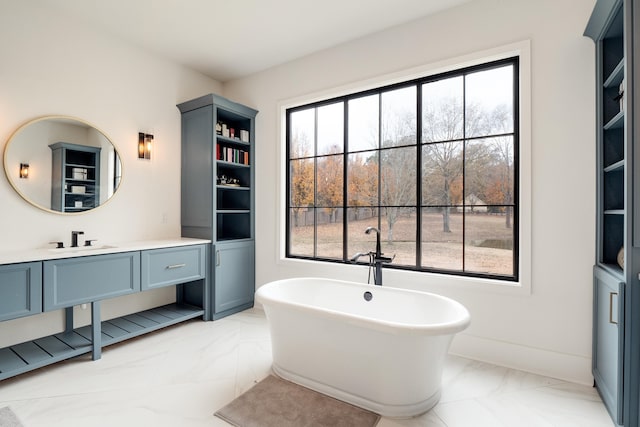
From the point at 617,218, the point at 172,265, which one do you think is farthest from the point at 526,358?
the point at 172,265

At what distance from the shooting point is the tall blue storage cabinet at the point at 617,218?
1.57 meters

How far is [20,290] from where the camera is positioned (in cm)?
207

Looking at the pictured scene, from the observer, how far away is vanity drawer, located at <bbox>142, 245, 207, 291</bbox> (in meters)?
2.81

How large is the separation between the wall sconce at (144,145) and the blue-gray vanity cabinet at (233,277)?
1.19 metres

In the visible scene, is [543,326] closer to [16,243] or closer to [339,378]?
[339,378]

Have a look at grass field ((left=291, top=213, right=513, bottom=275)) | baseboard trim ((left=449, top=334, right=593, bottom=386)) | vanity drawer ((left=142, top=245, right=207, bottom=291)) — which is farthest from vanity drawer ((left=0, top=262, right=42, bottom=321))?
baseboard trim ((left=449, top=334, right=593, bottom=386))

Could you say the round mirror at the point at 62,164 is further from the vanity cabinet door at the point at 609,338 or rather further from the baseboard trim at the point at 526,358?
the vanity cabinet door at the point at 609,338

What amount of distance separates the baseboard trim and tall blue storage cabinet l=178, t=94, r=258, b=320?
2.29 meters

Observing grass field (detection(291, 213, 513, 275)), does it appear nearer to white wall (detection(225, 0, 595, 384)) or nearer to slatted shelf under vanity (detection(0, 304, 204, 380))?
white wall (detection(225, 0, 595, 384))

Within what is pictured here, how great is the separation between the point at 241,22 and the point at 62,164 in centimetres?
198

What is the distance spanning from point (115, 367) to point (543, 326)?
3111 millimetres

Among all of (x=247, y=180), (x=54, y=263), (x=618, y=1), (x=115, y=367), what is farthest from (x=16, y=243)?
→ (x=618, y=1)

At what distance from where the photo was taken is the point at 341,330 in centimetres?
190

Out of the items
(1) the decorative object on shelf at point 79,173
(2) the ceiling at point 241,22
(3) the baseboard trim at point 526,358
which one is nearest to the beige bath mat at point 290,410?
(3) the baseboard trim at point 526,358
